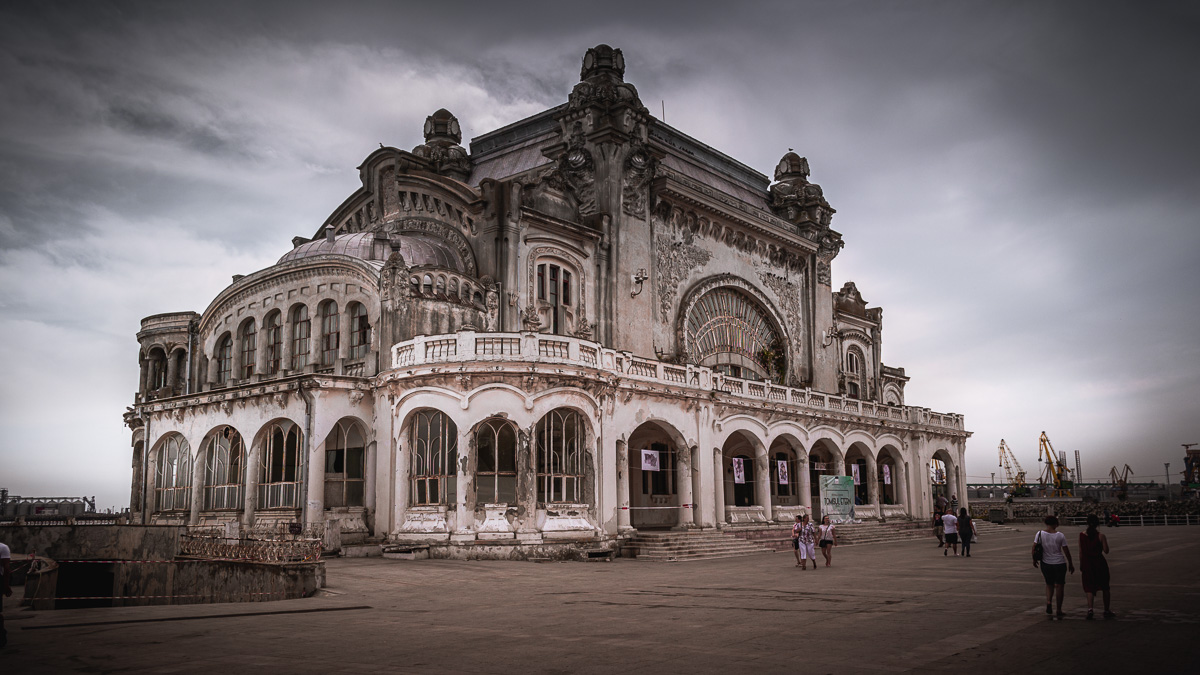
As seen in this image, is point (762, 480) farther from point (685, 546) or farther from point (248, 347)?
point (248, 347)

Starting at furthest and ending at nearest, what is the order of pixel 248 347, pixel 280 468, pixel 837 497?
pixel 837 497, pixel 248 347, pixel 280 468

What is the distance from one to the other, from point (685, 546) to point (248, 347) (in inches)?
868

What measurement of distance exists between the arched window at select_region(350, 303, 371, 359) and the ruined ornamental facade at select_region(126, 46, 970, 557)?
0.13m

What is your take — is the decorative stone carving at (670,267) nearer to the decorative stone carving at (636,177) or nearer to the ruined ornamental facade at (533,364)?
the ruined ornamental facade at (533,364)

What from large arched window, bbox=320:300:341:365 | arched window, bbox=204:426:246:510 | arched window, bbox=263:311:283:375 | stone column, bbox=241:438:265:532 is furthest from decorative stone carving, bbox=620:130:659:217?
arched window, bbox=204:426:246:510

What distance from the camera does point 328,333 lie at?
120 ft

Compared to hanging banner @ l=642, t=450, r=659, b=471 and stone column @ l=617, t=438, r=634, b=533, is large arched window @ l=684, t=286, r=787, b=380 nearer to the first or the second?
hanging banner @ l=642, t=450, r=659, b=471

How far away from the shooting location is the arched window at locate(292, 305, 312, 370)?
3712 cm

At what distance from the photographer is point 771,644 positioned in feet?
37.6

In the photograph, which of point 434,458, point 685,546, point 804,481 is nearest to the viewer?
point 434,458

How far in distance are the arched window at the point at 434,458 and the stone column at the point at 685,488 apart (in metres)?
9.60

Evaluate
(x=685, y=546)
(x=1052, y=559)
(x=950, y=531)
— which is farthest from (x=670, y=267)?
(x=1052, y=559)

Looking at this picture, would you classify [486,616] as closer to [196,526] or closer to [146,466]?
[196,526]

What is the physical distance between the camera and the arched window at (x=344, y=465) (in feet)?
103
